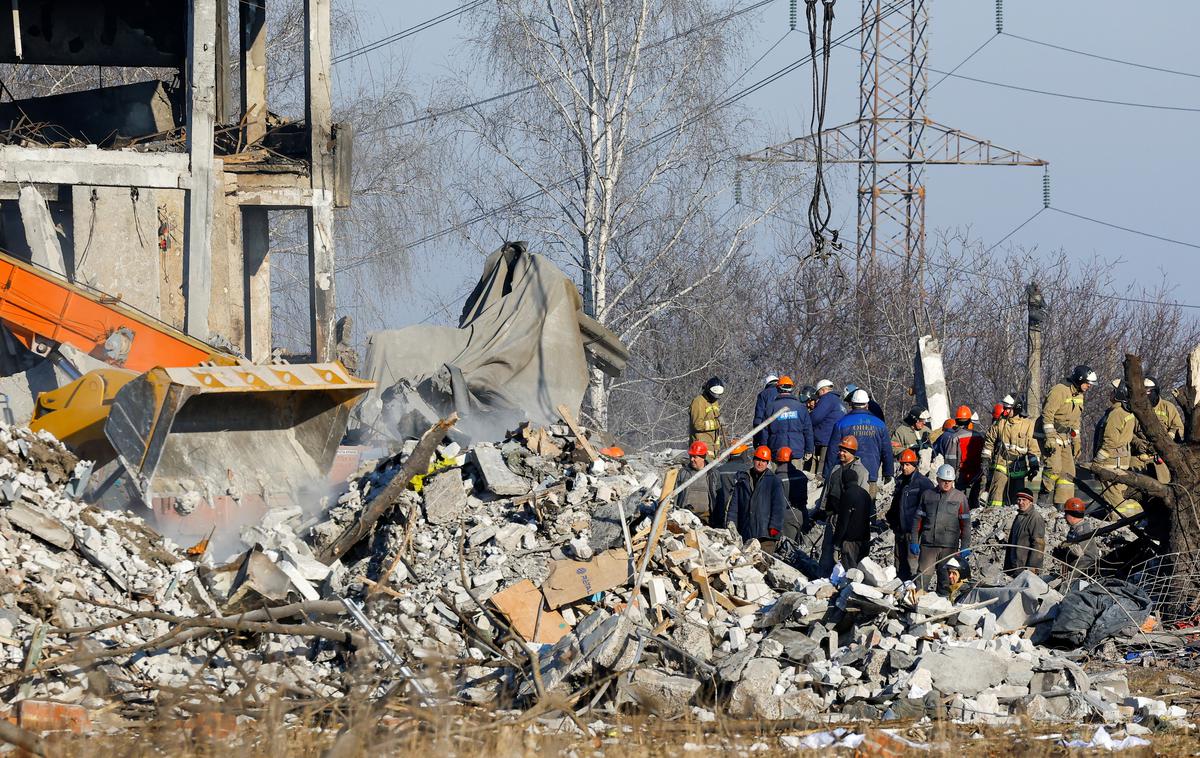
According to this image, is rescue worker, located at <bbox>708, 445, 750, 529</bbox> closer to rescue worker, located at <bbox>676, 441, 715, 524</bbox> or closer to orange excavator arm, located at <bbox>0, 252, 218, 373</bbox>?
rescue worker, located at <bbox>676, 441, 715, 524</bbox>

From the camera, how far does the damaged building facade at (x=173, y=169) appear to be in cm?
1736

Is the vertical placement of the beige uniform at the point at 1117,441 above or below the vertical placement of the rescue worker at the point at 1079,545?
above

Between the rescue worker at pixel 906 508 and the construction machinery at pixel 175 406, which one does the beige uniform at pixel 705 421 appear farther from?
the construction machinery at pixel 175 406

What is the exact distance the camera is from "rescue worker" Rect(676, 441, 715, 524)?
43.8ft

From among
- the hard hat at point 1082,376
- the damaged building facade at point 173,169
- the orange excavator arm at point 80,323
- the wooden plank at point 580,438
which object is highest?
the damaged building facade at point 173,169

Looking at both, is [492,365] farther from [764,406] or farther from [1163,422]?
[1163,422]

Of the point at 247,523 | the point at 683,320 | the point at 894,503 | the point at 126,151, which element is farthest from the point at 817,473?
the point at 683,320

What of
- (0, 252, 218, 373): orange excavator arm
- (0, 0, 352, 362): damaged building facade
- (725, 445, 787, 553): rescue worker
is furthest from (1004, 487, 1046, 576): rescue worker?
(0, 0, 352, 362): damaged building facade

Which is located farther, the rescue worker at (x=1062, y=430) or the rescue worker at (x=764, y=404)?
the rescue worker at (x=764, y=404)

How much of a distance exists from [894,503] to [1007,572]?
3.67ft

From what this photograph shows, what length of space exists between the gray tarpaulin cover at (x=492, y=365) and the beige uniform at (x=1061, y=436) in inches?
202

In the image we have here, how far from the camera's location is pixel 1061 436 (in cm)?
1425

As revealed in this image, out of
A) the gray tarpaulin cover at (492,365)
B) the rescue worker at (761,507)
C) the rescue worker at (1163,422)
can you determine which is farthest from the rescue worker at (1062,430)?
the gray tarpaulin cover at (492,365)

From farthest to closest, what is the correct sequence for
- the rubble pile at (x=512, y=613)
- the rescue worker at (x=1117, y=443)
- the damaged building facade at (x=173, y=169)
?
the damaged building facade at (x=173, y=169) < the rescue worker at (x=1117, y=443) < the rubble pile at (x=512, y=613)
